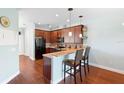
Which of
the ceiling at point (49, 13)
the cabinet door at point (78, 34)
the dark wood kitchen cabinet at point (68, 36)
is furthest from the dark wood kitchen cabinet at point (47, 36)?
the cabinet door at point (78, 34)

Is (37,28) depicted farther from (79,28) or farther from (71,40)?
(79,28)

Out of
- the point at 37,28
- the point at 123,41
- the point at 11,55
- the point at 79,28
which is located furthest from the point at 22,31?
the point at 123,41

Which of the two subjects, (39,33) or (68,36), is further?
(39,33)

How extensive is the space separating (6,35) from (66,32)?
3955mm

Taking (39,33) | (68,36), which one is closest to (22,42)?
(39,33)

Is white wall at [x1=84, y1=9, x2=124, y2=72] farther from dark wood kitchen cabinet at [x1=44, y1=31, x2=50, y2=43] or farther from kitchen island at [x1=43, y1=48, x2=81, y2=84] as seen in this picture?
dark wood kitchen cabinet at [x1=44, y1=31, x2=50, y2=43]

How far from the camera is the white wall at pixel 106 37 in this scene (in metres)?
4.20

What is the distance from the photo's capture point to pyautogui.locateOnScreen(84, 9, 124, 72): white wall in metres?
4.20

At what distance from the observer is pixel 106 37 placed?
473 centimetres

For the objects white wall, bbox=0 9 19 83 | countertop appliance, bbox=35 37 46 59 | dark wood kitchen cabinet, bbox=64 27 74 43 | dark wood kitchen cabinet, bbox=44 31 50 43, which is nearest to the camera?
white wall, bbox=0 9 19 83

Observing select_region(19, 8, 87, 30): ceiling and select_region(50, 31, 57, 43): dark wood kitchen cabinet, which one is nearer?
select_region(19, 8, 87, 30): ceiling

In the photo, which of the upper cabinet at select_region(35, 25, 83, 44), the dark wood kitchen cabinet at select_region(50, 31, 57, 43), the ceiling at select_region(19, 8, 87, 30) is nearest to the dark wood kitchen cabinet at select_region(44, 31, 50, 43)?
the upper cabinet at select_region(35, 25, 83, 44)

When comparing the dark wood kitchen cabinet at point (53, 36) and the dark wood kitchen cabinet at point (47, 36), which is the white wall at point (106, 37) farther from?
the dark wood kitchen cabinet at point (47, 36)

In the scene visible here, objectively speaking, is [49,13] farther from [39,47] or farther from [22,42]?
[22,42]
